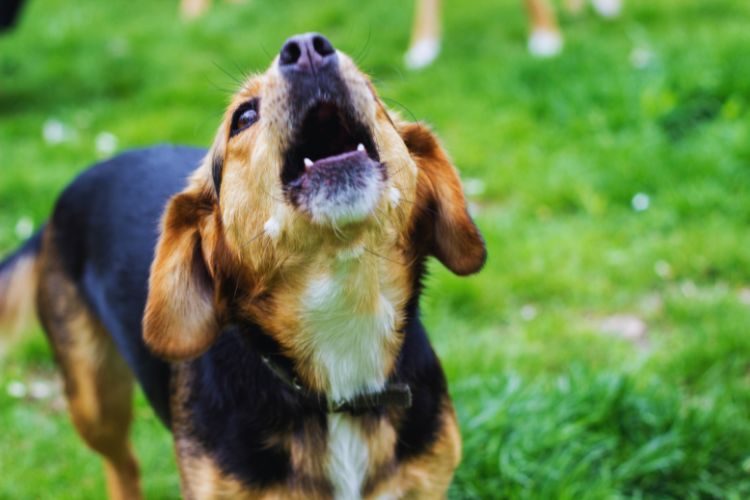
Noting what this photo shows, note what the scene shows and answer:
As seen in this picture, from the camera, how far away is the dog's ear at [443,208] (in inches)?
106

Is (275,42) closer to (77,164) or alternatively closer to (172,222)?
(77,164)

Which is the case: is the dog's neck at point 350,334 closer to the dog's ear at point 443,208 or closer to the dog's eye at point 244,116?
the dog's ear at point 443,208

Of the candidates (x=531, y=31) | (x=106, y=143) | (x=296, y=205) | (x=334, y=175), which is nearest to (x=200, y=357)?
(x=296, y=205)

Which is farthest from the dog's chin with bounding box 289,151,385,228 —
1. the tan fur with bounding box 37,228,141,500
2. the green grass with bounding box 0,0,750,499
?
the tan fur with bounding box 37,228,141,500

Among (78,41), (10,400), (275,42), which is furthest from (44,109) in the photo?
(10,400)

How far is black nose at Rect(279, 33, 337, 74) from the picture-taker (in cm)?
230

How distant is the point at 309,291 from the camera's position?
2.54 m

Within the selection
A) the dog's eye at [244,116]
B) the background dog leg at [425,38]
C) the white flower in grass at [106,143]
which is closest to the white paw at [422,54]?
the background dog leg at [425,38]

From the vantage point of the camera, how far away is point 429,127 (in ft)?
→ 9.34

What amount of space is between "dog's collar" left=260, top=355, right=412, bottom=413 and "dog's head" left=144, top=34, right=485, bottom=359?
0.13 metres

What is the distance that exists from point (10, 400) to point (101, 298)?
1382 mm

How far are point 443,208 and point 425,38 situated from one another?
17.0 ft

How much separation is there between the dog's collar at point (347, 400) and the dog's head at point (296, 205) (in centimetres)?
13

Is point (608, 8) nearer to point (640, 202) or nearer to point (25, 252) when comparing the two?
point (640, 202)
